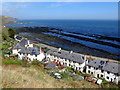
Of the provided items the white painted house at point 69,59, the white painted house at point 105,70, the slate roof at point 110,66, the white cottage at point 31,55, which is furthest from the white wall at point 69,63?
the slate roof at point 110,66

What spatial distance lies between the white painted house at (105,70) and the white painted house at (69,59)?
Result: 6.58 ft

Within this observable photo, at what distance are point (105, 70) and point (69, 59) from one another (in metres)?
8.09

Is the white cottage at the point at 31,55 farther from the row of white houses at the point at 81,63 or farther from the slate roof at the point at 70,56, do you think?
the slate roof at the point at 70,56

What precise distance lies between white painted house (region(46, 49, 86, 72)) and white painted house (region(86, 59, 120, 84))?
201 cm

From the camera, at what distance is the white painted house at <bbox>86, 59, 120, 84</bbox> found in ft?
71.5

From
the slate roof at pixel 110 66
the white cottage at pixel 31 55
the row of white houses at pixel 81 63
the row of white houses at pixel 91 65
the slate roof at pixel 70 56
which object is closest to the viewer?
the slate roof at pixel 110 66

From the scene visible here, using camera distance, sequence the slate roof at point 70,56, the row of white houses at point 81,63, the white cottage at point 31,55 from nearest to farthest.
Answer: the row of white houses at point 81,63, the slate roof at point 70,56, the white cottage at point 31,55

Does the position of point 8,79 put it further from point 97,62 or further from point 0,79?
point 97,62

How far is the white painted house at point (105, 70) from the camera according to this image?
21.8m

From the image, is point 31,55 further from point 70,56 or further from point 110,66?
point 110,66

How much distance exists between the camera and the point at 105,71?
22.7 m

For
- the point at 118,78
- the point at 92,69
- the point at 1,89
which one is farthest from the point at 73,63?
the point at 1,89

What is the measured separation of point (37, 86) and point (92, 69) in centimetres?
1499

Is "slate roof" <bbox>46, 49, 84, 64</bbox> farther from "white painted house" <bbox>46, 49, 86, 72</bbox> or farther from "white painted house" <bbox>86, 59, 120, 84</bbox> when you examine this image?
"white painted house" <bbox>86, 59, 120, 84</bbox>
